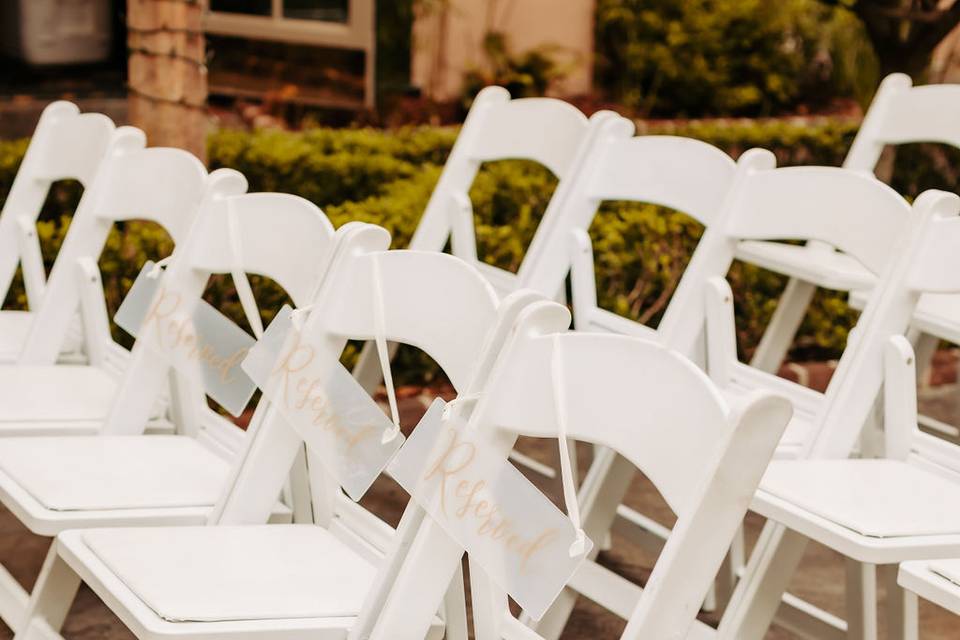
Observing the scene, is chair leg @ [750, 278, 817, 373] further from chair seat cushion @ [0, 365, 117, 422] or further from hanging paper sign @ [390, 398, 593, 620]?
hanging paper sign @ [390, 398, 593, 620]

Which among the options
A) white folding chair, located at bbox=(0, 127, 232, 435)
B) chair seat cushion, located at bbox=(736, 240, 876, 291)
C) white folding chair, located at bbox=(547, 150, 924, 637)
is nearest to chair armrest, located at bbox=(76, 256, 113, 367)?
white folding chair, located at bbox=(0, 127, 232, 435)

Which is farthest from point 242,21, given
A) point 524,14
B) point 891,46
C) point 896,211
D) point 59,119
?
point 896,211

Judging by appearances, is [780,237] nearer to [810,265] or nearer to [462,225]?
[810,265]

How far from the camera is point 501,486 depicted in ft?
7.57

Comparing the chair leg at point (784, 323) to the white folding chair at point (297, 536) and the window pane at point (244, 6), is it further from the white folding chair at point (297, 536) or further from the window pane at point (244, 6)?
the window pane at point (244, 6)

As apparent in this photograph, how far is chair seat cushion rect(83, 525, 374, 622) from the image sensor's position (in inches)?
95.8

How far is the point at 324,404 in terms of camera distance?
277 cm

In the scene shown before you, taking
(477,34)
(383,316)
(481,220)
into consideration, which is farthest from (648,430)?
(477,34)

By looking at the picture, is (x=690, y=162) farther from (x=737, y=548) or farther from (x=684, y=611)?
(x=684, y=611)

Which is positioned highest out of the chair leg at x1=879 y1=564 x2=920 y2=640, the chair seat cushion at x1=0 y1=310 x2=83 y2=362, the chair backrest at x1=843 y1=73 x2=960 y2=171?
the chair backrest at x1=843 y1=73 x2=960 y2=171

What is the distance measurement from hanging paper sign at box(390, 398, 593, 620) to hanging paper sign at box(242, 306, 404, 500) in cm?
21

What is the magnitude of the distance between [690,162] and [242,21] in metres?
6.36

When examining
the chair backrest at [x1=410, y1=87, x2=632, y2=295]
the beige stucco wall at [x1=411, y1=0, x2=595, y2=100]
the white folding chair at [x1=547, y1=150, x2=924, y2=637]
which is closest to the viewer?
the white folding chair at [x1=547, y1=150, x2=924, y2=637]

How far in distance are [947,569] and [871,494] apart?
47cm
